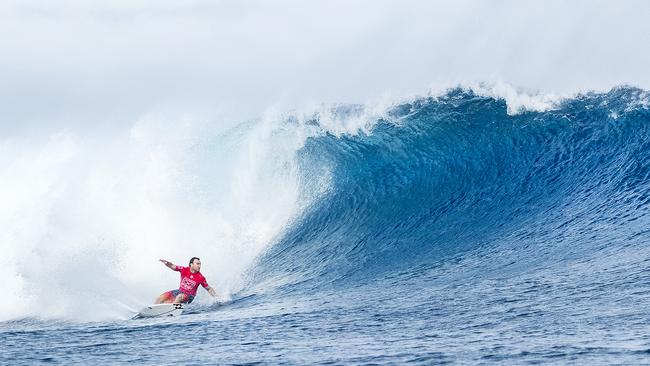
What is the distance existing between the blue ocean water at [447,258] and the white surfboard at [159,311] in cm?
28

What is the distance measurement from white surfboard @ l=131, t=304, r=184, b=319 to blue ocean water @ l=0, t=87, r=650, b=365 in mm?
282

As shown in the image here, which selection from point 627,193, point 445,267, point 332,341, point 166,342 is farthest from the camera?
point 627,193

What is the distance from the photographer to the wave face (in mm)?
13898

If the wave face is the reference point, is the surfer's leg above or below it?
below

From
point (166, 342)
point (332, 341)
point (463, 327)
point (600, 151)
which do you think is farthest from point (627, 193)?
point (166, 342)

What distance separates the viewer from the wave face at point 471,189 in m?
13.9

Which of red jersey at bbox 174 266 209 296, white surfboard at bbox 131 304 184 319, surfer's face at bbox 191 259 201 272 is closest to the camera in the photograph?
white surfboard at bbox 131 304 184 319

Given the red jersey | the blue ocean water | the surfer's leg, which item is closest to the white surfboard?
the blue ocean water

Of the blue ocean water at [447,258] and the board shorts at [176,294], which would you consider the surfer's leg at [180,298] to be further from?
the blue ocean water at [447,258]

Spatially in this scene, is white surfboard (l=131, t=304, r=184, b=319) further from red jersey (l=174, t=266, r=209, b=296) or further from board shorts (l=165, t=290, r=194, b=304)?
red jersey (l=174, t=266, r=209, b=296)

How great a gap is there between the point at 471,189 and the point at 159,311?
758cm

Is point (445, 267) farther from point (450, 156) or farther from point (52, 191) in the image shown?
point (52, 191)

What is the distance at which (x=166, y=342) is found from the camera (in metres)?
9.81

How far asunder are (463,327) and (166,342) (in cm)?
343
